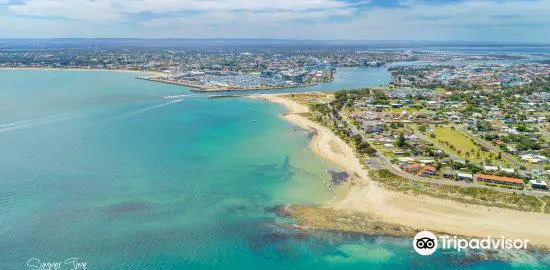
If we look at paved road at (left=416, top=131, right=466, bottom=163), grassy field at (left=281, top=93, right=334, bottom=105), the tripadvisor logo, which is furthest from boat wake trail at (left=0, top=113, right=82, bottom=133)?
the tripadvisor logo

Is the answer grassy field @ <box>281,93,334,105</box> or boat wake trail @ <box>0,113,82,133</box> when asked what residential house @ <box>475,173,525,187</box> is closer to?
grassy field @ <box>281,93,334,105</box>

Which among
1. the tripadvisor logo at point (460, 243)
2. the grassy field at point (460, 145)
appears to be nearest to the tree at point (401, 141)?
the grassy field at point (460, 145)

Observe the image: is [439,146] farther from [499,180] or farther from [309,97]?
[309,97]

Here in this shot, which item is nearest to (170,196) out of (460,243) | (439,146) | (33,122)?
(460,243)

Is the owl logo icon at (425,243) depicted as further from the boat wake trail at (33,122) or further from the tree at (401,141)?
the boat wake trail at (33,122)

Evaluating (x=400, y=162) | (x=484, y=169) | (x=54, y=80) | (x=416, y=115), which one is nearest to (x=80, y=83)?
(x=54, y=80)

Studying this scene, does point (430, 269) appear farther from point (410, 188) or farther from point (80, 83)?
point (80, 83)
